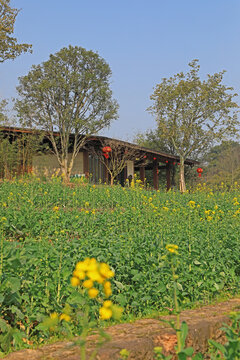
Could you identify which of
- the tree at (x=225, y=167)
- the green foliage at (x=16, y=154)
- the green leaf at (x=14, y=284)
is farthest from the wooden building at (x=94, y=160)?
the green leaf at (x=14, y=284)

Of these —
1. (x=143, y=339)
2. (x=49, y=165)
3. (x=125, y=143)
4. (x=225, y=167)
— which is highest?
(x=125, y=143)

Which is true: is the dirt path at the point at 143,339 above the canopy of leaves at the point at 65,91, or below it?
below

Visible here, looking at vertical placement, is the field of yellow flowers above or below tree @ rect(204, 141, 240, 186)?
below

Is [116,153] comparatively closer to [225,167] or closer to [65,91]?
[65,91]

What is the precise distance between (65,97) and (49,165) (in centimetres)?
380

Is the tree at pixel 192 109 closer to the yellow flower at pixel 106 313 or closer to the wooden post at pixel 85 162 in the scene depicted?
the wooden post at pixel 85 162

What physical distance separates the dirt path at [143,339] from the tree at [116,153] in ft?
55.3

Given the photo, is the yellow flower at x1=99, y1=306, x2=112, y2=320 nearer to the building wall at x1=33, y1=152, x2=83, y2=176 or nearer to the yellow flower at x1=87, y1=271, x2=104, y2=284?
the yellow flower at x1=87, y1=271, x2=104, y2=284

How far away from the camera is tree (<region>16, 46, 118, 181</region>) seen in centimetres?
1927

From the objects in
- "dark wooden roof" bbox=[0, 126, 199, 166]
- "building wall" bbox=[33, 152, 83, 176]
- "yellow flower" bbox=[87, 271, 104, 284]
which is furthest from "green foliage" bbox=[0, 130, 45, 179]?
"yellow flower" bbox=[87, 271, 104, 284]

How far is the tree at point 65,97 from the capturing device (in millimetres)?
19266

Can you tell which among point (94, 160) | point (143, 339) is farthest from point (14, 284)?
point (94, 160)

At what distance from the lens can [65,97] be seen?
64.6 feet

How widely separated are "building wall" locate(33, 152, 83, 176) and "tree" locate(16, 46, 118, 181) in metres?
0.52
